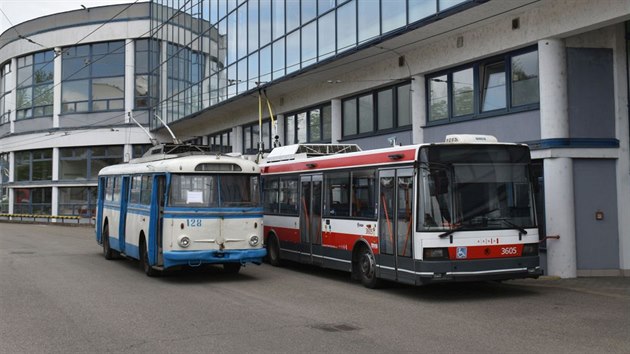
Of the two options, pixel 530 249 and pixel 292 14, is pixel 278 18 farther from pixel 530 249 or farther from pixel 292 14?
pixel 530 249

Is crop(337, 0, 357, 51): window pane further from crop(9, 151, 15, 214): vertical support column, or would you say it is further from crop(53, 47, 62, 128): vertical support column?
crop(9, 151, 15, 214): vertical support column

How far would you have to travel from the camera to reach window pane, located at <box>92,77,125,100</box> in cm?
4378

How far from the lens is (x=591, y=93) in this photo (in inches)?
551

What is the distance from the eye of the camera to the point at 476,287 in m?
12.5

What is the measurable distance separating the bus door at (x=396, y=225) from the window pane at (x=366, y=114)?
860 centimetres

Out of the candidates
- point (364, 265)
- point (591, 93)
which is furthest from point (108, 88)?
point (591, 93)

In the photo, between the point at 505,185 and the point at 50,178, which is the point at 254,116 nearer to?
the point at 505,185

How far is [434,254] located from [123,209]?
942 cm

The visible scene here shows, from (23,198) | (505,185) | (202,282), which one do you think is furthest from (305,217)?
(23,198)

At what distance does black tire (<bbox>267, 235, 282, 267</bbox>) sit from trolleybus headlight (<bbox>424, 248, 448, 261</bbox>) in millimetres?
6825

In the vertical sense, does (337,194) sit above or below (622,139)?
below

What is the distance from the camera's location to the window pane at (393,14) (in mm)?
16820

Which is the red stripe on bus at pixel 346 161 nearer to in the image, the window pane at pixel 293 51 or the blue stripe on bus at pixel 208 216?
the blue stripe on bus at pixel 208 216

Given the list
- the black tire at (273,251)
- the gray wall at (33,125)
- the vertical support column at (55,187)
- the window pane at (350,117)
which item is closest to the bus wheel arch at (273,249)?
the black tire at (273,251)
